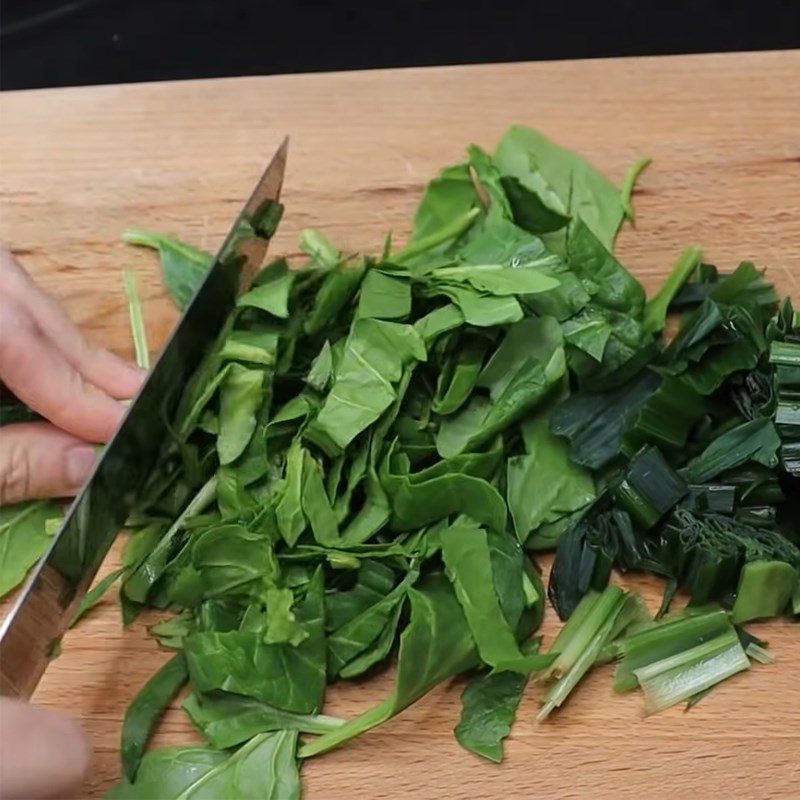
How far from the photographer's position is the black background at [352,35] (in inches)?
82.5

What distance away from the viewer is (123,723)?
1.23 metres

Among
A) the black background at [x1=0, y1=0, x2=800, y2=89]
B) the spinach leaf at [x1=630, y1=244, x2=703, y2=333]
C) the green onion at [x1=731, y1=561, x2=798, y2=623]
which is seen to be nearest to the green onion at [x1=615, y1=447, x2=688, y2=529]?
the green onion at [x1=731, y1=561, x2=798, y2=623]

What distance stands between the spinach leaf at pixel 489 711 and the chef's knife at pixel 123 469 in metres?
0.43

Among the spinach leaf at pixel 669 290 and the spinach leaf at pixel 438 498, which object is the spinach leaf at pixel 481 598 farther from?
the spinach leaf at pixel 669 290

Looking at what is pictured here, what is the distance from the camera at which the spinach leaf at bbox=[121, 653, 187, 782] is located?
1198 mm

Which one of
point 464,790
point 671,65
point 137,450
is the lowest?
point 464,790

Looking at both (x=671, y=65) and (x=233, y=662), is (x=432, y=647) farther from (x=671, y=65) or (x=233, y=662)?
(x=671, y=65)

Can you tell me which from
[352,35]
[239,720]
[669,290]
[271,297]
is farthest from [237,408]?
[352,35]

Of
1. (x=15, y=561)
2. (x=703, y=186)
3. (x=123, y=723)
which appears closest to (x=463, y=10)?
(x=703, y=186)

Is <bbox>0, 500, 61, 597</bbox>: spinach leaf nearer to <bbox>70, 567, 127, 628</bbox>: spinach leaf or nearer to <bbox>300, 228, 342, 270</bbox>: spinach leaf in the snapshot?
<bbox>70, 567, 127, 628</bbox>: spinach leaf

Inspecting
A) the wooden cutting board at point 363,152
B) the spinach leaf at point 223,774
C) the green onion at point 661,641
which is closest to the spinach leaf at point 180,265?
the wooden cutting board at point 363,152

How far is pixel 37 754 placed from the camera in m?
1.04

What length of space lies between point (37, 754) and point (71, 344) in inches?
21.7

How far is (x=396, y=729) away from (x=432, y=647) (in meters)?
0.12
